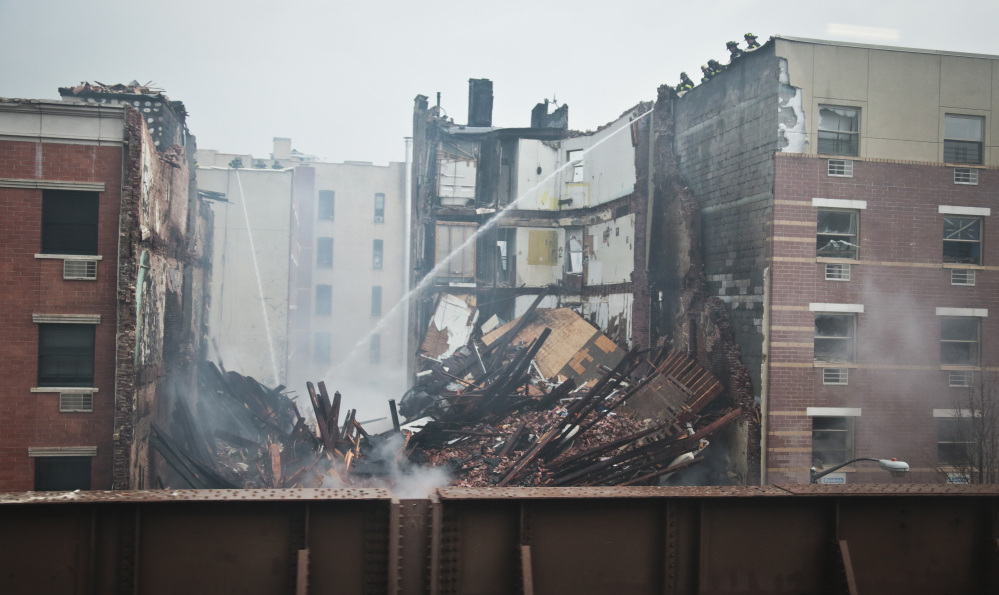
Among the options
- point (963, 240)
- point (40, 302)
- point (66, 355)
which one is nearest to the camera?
point (40, 302)

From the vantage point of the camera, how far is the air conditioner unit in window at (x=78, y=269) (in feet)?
48.3

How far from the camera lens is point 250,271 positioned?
33.1 meters

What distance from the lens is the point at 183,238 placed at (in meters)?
21.0

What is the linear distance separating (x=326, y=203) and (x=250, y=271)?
10.4 m

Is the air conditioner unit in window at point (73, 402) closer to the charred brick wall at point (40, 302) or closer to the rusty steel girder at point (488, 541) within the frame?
the charred brick wall at point (40, 302)

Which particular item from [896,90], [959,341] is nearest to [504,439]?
[959,341]

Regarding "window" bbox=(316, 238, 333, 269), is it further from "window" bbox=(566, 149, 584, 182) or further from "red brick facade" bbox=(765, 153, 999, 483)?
"red brick facade" bbox=(765, 153, 999, 483)

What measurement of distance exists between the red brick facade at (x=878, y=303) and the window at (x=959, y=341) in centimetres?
20

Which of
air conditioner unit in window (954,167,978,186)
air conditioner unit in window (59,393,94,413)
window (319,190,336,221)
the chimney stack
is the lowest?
air conditioner unit in window (59,393,94,413)

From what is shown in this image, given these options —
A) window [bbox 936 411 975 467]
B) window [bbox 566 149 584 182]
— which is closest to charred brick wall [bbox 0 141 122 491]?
window [bbox 566 149 584 182]

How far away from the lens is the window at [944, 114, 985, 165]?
1653 cm

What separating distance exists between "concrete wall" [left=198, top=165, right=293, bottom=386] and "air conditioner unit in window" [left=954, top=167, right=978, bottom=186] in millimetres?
26926

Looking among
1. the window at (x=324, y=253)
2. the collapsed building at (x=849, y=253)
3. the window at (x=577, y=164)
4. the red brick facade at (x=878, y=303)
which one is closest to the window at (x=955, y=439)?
the collapsed building at (x=849, y=253)

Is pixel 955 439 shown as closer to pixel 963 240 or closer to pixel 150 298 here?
pixel 963 240
